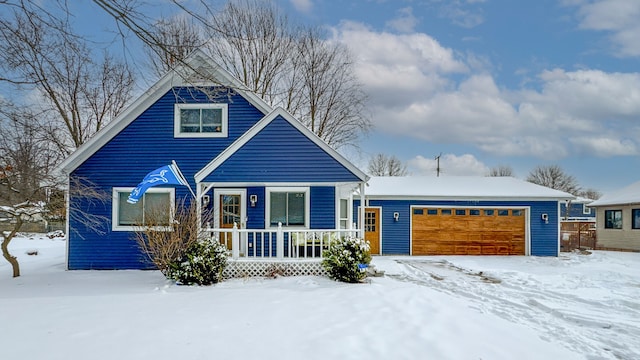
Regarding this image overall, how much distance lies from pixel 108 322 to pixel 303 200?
20.4ft

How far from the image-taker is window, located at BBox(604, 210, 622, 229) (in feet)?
64.5

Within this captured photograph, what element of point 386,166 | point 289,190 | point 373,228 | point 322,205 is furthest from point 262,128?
point 386,166

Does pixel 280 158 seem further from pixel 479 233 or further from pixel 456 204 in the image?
pixel 479 233

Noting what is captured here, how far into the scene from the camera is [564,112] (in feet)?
59.1

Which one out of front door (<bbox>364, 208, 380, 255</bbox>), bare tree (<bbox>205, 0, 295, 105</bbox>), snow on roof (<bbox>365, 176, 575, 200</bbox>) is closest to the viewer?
snow on roof (<bbox>365, 176, 575, 200</bbox>)

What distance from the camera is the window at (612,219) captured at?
64.5 feet

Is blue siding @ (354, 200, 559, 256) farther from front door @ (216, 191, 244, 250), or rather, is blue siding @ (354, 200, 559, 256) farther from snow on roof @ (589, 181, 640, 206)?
front door @ (216, 191, 244, 250)

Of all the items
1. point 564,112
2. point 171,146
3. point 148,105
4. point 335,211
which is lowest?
point 335,211

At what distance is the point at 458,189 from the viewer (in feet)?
54.5

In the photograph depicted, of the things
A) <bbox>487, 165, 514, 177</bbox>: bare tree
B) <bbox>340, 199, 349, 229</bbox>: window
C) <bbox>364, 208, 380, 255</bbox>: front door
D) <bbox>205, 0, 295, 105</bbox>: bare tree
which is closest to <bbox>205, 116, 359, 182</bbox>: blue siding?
<bbox>340, 199, 349, 229</bbox>: window

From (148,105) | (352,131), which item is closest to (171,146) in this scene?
(148,105)

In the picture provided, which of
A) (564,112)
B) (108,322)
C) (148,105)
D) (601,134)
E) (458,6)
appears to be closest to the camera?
(108,322)

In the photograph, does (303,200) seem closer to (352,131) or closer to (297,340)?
(297,340)

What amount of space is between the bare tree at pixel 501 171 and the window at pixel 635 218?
32.7 meters
